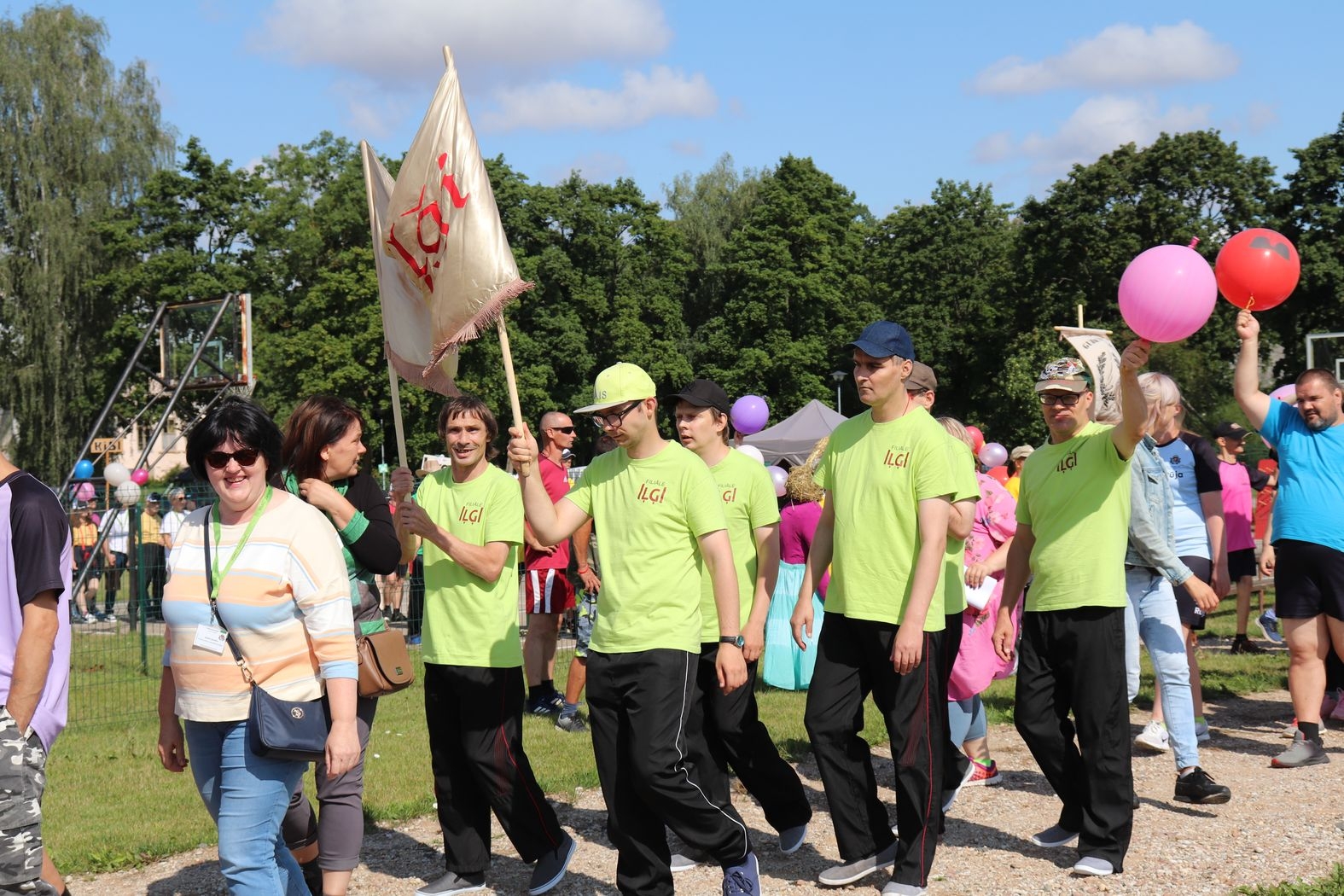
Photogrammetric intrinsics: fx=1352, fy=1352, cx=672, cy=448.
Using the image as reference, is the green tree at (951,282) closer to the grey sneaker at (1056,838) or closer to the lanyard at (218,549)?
the grey sneaker at (1056,838)

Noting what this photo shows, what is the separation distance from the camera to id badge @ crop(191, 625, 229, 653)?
391 centimetres

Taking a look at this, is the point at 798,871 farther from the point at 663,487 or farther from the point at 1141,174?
the point at 1141,174

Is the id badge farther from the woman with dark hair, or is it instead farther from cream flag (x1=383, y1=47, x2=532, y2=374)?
cream flag (x1=383, y1=47, x2=532, y2=374)

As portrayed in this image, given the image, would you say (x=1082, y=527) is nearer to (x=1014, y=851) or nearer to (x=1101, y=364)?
(x=1101, y=364)

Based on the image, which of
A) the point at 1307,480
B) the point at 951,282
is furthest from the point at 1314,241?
the point at 1307,480

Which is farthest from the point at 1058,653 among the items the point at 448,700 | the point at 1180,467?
the point at 1180,467

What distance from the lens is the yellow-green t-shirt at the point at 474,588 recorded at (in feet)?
17.7

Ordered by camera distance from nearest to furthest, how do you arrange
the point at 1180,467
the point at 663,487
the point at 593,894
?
the point at 663,487
the point at 593,894
the point at 1180,467

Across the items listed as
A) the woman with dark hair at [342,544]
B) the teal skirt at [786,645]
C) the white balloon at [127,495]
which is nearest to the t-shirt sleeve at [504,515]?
the woman with dark hair at [342,544]

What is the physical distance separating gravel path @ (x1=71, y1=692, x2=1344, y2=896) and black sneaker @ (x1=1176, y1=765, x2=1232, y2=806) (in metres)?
0.05

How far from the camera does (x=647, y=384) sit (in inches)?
203

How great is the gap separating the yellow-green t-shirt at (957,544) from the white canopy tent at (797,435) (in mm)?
16672

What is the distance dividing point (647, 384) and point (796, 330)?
1753 inches

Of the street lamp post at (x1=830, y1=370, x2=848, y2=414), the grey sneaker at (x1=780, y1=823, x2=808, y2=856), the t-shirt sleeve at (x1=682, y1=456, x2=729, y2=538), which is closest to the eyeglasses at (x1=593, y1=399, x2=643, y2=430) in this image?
the t-shirt sleeve at (x1=682, y1=456, x2=729, y2=538)
